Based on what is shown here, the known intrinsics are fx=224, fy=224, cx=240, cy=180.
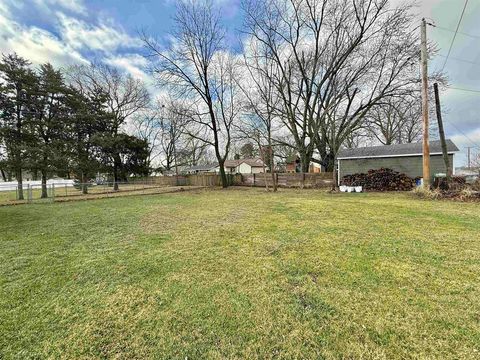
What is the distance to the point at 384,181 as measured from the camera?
14469mm

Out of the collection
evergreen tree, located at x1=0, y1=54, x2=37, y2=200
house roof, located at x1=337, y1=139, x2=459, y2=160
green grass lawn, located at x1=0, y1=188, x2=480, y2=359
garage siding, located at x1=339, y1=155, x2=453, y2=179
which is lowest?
green grass lawn, located at x1=0, y1=188, x2=480, y2=359

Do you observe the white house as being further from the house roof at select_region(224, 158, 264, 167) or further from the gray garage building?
the gray garage building

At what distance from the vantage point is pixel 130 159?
2603cm

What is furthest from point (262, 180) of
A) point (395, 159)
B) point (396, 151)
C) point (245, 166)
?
point (245, 166)

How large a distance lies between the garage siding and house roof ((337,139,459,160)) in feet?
0.97

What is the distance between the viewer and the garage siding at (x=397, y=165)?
14367 millimetres

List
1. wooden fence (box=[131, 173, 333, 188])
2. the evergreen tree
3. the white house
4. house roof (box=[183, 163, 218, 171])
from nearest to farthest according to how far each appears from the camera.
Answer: the evergreen tree
wooden fence (box=[131, 173, 333, 188])
the white house
house roof (box=[183, 163, 218, 171])

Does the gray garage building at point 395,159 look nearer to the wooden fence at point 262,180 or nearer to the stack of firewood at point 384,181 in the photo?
the stack of firewood at point 384,181

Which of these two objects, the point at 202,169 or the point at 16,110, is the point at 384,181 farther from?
the point at 202,169

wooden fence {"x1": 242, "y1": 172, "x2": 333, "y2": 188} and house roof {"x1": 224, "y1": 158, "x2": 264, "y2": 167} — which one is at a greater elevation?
house roof {"x1": 224, "y1": 158, "x2": 264, "y2": 167}

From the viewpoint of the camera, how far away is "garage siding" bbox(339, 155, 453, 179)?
14367 mm

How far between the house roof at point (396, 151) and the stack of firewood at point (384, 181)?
153 cm

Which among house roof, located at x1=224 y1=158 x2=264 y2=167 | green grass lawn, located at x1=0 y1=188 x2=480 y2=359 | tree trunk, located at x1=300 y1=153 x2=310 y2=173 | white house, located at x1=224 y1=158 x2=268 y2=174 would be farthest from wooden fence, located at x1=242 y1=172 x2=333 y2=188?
white house, located at x1=224 y1=158 x2=268 y2=174

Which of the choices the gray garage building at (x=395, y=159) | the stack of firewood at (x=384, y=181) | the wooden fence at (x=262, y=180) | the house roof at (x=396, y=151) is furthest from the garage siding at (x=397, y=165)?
the wooden fence at (x=262, y=180)
